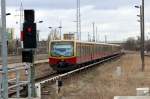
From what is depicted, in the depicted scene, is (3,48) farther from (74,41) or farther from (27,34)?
(74,41)

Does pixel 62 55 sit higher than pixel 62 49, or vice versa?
pixel 62 49

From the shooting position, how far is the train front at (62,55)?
4159cm

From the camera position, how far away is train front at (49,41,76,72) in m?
41.6

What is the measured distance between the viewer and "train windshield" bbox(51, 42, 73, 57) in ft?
137

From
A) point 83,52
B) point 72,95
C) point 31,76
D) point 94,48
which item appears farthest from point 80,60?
point 31,76

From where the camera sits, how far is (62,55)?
4203cm

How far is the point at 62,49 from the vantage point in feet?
138

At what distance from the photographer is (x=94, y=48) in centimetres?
5634

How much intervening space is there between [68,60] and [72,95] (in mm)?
19065

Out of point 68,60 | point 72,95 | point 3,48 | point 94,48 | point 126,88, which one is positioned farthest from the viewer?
point 94,48

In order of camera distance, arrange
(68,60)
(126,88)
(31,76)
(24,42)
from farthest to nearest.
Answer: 1. (68,60)
2. (126,88)
3. (31,76)
4. (24,42)

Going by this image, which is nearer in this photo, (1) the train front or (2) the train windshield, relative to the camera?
(1) the train front

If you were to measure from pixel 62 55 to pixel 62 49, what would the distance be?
0.47m

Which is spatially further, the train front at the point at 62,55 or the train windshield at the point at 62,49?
the train windshield at the point at 62,49
